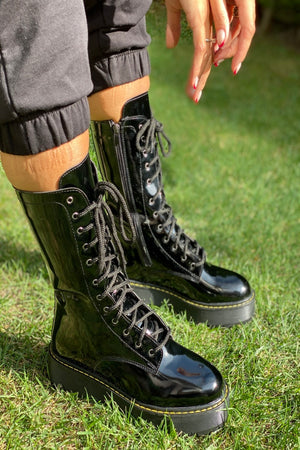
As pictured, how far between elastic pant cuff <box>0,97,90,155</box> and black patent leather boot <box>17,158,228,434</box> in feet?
0.27

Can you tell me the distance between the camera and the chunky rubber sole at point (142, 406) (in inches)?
40.0

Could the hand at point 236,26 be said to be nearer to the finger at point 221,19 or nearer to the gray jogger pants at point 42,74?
the finger at point 221,19

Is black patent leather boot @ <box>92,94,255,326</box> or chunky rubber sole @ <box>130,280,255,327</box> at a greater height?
black patent leather boot @ <box>92,94,255,326</box>

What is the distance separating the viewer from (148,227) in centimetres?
131

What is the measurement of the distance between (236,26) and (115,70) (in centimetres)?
30

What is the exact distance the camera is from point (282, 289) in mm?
1593

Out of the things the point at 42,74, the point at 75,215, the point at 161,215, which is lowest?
the point at 161,215

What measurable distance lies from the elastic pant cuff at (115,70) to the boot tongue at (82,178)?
0.27 metres

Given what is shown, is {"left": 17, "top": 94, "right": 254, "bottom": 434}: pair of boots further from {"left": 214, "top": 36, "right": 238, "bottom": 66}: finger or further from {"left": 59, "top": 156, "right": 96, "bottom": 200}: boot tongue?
{"left": 214, "top": 36, "right": 238, "bottom": 66}: finger

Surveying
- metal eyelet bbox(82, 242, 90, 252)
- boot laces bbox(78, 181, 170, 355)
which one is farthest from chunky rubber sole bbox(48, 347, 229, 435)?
metal eyelet bbox(82, 242, 90, 252)

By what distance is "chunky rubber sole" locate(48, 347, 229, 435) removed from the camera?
3.34 ft

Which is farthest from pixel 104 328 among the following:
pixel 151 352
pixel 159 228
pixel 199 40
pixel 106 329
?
pixel 199 40

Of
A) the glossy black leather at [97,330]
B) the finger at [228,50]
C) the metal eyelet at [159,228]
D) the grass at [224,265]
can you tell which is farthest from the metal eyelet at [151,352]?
the finger at [228,50]

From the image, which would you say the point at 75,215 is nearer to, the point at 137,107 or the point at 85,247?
the point at 85,247
